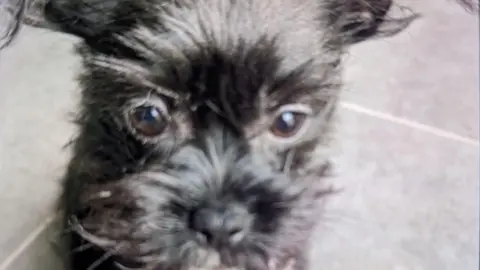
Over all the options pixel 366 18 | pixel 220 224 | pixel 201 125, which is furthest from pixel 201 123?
pixel 366 18

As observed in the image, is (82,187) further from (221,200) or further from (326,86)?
(326,86)

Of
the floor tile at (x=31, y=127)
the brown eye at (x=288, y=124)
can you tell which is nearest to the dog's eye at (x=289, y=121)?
the brown eye at (x=288, y=124)

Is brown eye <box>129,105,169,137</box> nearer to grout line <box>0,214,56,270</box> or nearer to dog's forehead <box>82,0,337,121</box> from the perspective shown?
dog's forehead <box>82,0,337,121</box>

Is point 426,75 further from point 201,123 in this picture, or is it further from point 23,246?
point 23,246

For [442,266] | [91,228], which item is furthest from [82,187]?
[442,266]

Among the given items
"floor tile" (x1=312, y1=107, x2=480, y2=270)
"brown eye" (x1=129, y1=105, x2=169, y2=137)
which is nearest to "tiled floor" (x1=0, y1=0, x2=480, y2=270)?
"floor tile" (x1=312, y1=107, x2=480, y2=270)

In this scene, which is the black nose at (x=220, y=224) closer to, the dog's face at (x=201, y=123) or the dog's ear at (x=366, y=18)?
the dog's face at (x=201, y=123)
